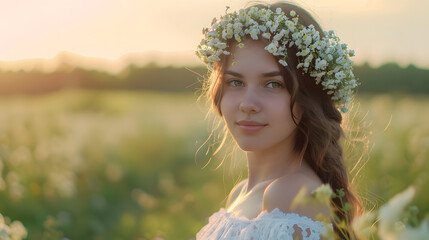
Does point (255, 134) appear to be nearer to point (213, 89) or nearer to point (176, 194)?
point (213, 89)

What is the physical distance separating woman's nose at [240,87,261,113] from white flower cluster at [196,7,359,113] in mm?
180

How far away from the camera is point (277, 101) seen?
7.04 feet

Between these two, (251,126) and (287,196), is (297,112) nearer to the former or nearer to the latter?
(251,126)

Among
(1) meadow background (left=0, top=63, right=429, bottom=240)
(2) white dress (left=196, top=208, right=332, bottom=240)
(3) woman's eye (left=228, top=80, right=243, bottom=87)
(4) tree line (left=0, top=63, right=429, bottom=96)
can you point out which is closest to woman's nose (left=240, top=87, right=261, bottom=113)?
(3) woman's eye (left=228, top=80, right=243, bottom=87)

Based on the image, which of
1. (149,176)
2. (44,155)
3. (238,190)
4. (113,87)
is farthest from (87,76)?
(238,190)

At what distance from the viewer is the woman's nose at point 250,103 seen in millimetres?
2114

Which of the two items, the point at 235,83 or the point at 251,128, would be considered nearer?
the point at 251,128

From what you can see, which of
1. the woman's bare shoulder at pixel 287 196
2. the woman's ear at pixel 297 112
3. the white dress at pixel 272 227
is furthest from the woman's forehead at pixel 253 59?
the white dress at pixel 272 227

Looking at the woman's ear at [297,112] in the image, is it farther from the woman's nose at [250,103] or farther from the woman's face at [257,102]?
the woman's nose at [250,103]


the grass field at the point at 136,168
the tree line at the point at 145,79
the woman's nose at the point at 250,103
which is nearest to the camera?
the woman's nose at the point at 250,103

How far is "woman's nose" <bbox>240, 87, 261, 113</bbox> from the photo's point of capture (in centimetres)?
211

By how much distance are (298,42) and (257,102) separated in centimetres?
33

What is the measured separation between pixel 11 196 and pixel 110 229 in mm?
1186

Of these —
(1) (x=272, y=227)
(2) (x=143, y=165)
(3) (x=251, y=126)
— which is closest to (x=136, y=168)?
(2) (x=143, y=165)
